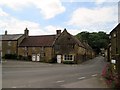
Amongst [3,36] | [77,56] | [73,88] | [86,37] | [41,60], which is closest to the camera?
[73,88]

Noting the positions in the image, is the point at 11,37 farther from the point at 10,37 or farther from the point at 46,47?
the point at 46,47

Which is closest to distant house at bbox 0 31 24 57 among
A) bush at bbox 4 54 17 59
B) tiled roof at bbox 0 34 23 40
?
tiled roof at bbox 0 34 23 40

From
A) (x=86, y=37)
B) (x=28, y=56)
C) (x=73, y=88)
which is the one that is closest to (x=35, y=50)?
(x=28, y=56)

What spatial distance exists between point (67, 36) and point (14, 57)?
16.2 m

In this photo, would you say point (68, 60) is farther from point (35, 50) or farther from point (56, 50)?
point (35, 50)

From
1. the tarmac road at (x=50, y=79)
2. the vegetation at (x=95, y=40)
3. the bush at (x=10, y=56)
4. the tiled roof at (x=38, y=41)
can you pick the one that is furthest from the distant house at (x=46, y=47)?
the vegetation at (x=95, y=40)

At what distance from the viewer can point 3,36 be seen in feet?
225

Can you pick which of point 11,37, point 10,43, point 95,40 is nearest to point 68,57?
point 10,43

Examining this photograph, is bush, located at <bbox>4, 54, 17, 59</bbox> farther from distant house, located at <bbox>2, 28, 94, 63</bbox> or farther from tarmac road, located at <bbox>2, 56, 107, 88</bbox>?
tarmac road, located at <bbox>2, 56, 107, 88</bbox>

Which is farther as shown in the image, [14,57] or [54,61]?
[14,57]

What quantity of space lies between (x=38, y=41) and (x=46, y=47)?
15.8 feet

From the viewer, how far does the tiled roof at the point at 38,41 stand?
5812cm

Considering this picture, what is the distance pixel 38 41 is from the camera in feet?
199

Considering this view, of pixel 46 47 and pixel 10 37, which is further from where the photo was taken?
pixel 10 37
